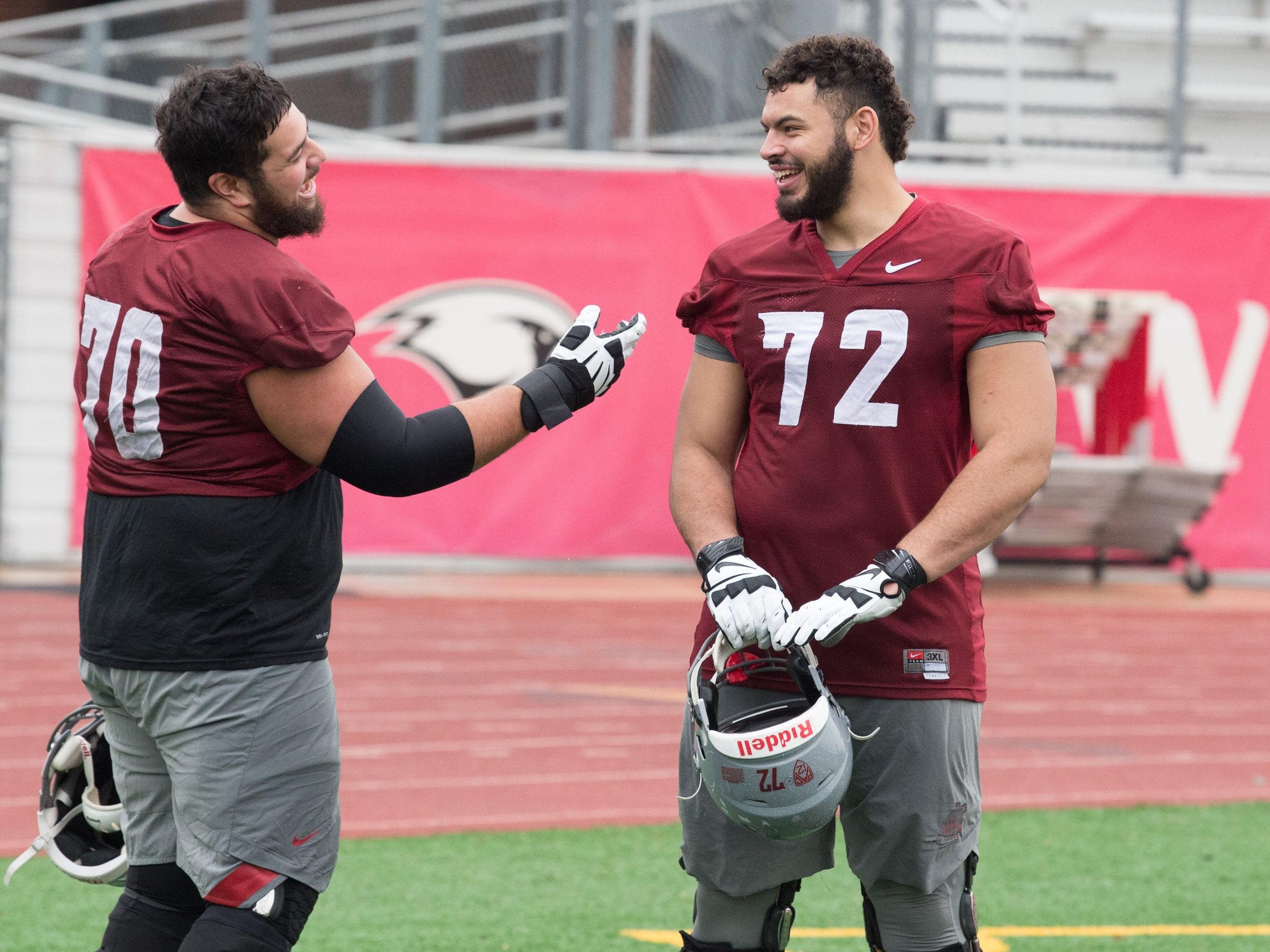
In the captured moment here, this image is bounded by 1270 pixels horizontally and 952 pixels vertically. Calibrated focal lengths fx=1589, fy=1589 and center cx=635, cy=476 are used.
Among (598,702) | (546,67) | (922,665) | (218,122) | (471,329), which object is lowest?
(598,702)

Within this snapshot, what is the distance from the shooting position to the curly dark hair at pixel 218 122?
8.46ft

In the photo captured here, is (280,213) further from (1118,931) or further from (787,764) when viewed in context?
(1118,931)

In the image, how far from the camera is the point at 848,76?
9.58ft

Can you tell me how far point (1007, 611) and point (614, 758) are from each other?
5.15 meters

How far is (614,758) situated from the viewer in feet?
21.4

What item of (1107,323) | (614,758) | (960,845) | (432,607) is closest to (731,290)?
(960,845)

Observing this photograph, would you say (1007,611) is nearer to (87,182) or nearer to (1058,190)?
(1058,190)

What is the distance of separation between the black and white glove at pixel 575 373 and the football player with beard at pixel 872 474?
0.79 ft

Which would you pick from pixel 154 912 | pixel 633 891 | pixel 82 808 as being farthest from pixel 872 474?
pixel 633 891

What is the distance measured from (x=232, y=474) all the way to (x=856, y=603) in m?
1.06

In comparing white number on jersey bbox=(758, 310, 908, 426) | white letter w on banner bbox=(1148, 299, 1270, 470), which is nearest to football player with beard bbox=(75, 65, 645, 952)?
white number on jersey bbox=(758, 310, 908, 426)

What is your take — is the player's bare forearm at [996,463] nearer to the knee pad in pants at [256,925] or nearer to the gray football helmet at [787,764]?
the gray football helmet at [787,764]

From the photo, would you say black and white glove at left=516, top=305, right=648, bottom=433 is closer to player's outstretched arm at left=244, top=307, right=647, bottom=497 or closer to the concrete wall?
player's outstretched arm at left=244, top=307, right=647, bottom=497

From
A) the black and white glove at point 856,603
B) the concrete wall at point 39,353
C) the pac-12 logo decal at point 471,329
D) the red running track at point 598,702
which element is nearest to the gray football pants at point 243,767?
the black and white glove at point 856,603
